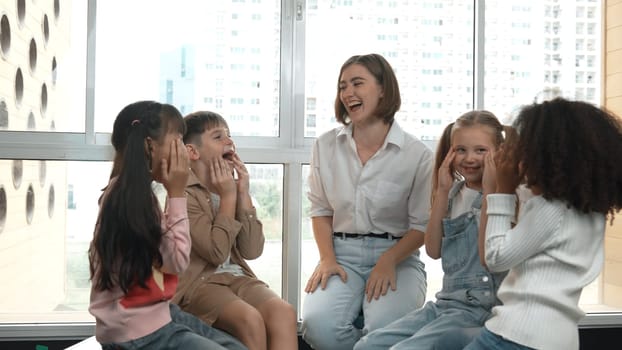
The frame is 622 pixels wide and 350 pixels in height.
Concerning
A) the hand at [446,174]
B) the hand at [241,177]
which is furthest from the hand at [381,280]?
the hand at [241,177]

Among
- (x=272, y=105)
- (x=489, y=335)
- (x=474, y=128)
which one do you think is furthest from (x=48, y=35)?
(x=489, y=335)

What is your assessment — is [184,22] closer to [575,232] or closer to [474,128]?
[474,128]

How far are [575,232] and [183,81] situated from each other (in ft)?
5.48

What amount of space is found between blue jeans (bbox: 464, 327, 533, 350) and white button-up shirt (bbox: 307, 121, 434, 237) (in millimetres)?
701

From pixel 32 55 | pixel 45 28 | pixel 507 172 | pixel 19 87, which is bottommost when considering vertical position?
pixel 507 172

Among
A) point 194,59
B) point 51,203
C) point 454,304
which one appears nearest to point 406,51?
point 194,59

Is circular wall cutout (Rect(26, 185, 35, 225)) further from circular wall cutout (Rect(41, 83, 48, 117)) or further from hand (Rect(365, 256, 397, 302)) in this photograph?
hand (Rect(365, 256, 397, 302))

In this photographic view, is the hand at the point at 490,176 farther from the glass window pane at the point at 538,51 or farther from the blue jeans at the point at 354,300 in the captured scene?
the glass window pane at the point at 538,51

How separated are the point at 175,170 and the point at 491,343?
889 millimetres

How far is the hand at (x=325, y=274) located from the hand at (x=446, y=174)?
481 millimetres

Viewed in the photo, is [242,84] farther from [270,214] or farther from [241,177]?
[241,177]

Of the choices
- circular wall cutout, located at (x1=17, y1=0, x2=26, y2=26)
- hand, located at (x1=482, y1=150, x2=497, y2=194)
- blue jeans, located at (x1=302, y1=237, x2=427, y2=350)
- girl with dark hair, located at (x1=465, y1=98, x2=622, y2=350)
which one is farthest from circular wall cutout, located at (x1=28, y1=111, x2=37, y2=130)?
girl with dark hair, located at (x1=465, y1=98, x2=622, y2=350)

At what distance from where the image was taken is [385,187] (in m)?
2.38

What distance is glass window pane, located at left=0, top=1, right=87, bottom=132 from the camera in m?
2.61
